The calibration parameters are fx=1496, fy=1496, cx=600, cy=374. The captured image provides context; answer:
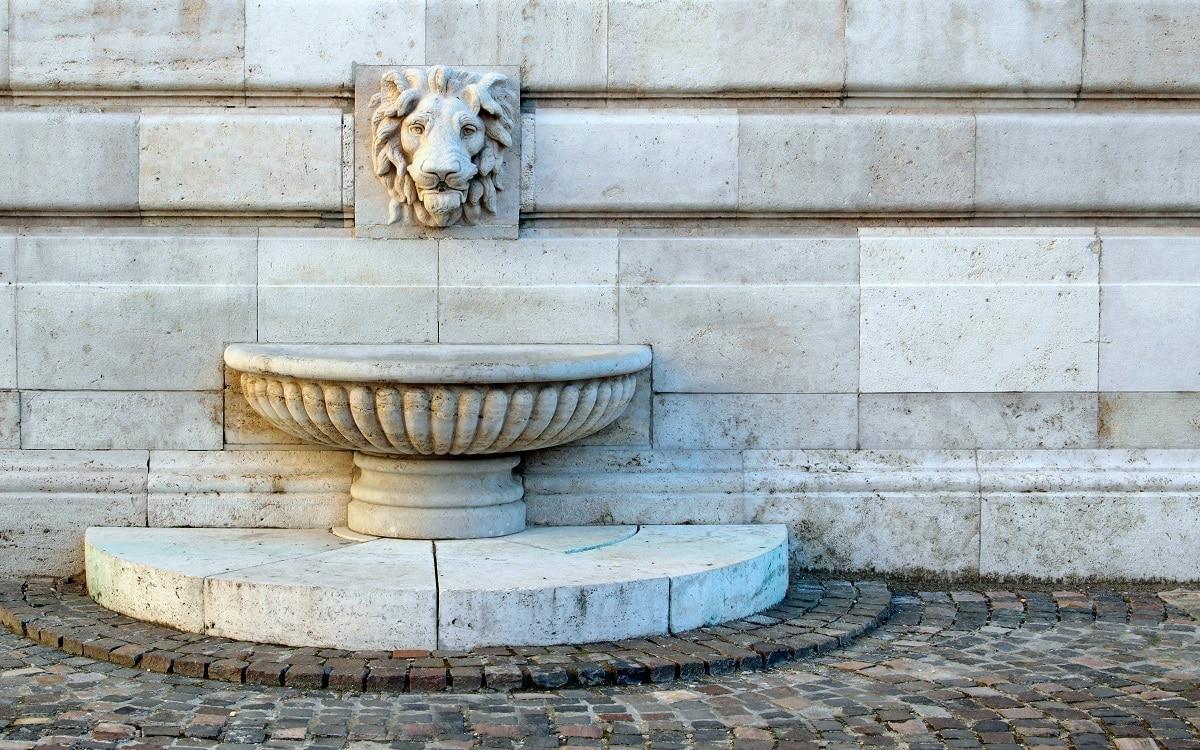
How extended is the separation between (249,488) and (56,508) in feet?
2.63

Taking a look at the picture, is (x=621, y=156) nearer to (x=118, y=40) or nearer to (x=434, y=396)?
(x=434, y=396)

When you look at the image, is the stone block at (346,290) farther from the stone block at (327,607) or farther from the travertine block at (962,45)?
the travertine block at (962,45)

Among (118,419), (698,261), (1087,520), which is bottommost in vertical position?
(1087,520)

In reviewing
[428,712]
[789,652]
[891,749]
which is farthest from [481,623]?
[891,749]

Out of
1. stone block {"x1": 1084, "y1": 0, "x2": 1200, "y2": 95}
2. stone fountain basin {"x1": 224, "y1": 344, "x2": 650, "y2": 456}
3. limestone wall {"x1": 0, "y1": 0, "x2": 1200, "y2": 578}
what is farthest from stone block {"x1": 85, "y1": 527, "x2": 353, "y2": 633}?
stone block {"x1": 1084, "y1": 0, "x2": 1200, "y2": 95}

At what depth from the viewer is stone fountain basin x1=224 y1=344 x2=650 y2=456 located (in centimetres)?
555

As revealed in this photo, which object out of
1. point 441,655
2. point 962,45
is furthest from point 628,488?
point 962,45

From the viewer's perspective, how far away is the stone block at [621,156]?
643 cm

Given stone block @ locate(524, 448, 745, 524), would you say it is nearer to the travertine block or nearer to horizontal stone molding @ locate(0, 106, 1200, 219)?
horizontal stone molding @ locate(0, 106, 1200, 219)

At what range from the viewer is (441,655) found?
5184 mm

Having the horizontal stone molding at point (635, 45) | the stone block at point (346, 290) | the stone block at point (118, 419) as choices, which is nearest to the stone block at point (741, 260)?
the horizontal stone molding at point (635, 45)

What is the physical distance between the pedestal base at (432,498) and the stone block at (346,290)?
0.61 meters

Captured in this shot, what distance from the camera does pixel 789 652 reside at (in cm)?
541

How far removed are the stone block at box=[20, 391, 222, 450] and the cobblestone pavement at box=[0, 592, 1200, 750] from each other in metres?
1.08
